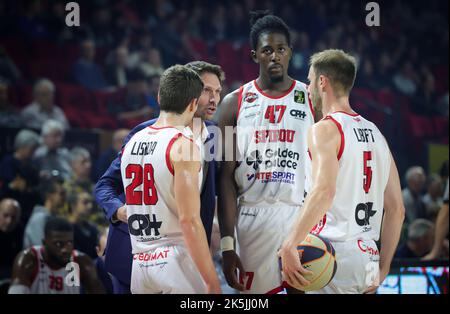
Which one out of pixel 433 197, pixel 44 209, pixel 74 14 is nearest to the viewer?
pixel 74 14

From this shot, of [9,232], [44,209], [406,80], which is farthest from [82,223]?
[406,80]

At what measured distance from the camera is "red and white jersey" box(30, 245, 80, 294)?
20.9 feet

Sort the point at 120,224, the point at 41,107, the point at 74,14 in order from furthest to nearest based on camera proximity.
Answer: the point at 41,107 < the point at 74,14 < the point at 120,224

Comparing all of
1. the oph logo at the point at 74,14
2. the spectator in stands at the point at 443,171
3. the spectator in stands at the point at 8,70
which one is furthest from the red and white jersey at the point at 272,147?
the spectator in stands at the point at 8,70

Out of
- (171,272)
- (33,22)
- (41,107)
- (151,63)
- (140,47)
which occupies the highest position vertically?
(33,22)

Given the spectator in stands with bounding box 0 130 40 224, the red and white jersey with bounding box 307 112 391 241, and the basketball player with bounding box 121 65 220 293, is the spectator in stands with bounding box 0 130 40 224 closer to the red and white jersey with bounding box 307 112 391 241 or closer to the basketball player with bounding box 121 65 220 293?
the basketball player with bounding box 121 65 220 293

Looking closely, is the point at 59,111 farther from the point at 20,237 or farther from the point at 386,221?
the point at 386,221

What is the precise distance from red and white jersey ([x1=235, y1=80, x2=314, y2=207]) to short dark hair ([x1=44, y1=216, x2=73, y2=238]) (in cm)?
222

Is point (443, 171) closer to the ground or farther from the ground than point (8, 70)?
closer to the ground

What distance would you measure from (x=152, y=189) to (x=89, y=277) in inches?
111

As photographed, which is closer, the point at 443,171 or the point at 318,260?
the point at 318,260

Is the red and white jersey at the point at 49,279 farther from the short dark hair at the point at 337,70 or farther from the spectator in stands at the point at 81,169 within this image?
the short dark hair at the point at 337,70

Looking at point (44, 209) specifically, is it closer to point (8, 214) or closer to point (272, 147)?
point (8, 214)

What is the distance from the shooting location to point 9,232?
22.9 feet
